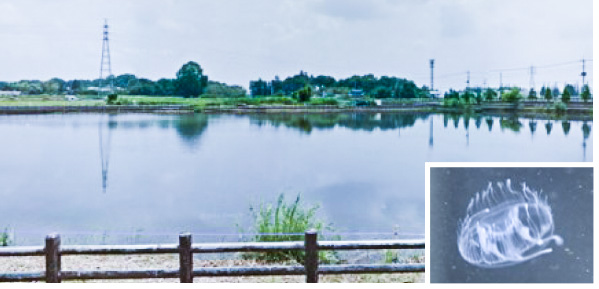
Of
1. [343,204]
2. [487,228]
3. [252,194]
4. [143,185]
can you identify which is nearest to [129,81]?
[143,185]

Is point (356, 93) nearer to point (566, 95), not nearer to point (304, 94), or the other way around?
point (304, 94)

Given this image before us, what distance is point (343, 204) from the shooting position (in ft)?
16.9

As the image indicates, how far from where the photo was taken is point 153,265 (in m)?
A: 3.87

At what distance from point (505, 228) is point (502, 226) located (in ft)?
0.07

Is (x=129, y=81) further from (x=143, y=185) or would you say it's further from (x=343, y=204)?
(x=343, y=204)

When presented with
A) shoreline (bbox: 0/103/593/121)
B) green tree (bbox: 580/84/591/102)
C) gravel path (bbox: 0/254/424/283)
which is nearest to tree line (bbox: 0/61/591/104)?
shoreline (bbox: 0/103/593/121)

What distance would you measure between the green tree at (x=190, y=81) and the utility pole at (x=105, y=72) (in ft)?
1.84

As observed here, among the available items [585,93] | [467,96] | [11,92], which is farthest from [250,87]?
[585,93]

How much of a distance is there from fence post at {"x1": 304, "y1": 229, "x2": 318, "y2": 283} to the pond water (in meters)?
1.67

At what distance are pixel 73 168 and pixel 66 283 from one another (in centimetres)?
249

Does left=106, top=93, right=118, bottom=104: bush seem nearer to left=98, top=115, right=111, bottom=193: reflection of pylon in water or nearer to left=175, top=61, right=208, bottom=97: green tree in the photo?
left=98, top=115, right=111, bottom=193: reflection of pylon in water

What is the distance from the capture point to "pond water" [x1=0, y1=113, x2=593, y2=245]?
193 inches

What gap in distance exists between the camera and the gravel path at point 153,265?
11.3 feet

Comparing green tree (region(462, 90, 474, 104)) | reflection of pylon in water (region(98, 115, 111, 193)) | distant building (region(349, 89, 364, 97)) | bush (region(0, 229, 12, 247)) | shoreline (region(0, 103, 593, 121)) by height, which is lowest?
bush (region(0, 229, 12, 247))
